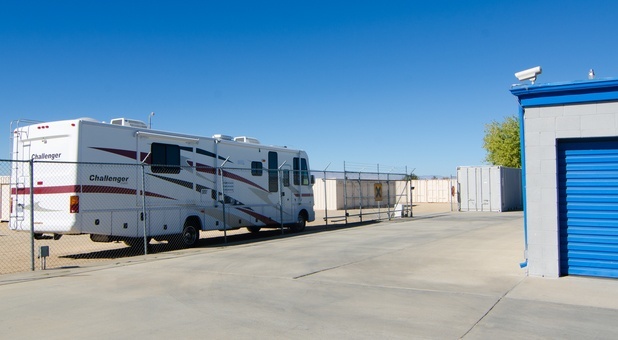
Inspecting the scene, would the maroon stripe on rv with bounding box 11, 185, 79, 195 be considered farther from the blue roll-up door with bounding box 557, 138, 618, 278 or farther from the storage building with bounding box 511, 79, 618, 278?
the blue roll-up door with bounding box 557, 138, 618, 278

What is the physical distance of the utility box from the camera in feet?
92.9

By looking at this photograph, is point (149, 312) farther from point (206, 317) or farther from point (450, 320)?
point (450, 320)

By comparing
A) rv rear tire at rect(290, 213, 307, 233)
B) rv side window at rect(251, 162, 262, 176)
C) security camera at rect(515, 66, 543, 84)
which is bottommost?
rv rear tire at rect(290, 213, 307, 233)

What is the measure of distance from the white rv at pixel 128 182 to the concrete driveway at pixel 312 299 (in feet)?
4.62

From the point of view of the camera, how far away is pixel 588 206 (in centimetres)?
862

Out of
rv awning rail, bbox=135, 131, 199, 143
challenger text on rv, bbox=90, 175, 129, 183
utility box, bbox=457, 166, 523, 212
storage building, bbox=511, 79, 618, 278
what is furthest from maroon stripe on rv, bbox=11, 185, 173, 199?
utility box, bbox=457, 166, 523, 212

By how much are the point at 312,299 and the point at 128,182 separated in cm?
716

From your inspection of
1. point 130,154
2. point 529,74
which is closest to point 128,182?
point 130,154

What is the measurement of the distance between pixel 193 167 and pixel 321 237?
4.70m

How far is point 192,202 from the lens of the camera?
14734 millimetres

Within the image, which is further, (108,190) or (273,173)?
(273,173)

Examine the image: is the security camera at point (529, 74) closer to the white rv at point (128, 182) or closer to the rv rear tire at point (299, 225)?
the white rv at point (128, 182)

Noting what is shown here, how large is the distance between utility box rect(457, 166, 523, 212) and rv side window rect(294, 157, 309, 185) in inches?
491

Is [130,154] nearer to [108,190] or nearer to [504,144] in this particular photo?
[108,190]
